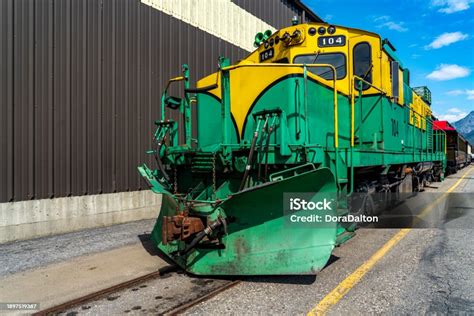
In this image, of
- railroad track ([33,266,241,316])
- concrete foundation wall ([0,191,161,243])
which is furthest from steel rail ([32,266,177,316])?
concrete foundation wall ([0,191,161,243])

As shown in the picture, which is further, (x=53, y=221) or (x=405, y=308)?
(x=53, y=221)

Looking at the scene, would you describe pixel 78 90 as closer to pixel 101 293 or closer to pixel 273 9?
pixel 101 293

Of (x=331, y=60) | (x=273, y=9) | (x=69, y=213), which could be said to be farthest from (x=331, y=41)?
(x=273, y=9)

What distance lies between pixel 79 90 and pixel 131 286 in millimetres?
5042

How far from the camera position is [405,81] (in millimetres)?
8828

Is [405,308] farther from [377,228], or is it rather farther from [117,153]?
[117,153]

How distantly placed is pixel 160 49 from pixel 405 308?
848 cm

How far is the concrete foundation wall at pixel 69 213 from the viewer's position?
6.75 metres

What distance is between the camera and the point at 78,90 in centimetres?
791

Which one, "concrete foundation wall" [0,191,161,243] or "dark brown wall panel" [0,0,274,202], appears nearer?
"concrete foundation wall" [0,191,161,243]

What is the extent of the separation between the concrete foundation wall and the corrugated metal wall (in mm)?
172

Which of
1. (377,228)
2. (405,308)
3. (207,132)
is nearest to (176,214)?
(207,132)

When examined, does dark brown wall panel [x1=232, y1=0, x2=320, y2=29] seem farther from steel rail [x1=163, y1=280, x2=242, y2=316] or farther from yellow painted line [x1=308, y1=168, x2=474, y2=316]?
steel rail [x1=163, y1=280, x2=242, y2=316]

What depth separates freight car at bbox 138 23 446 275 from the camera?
4.25 meters
